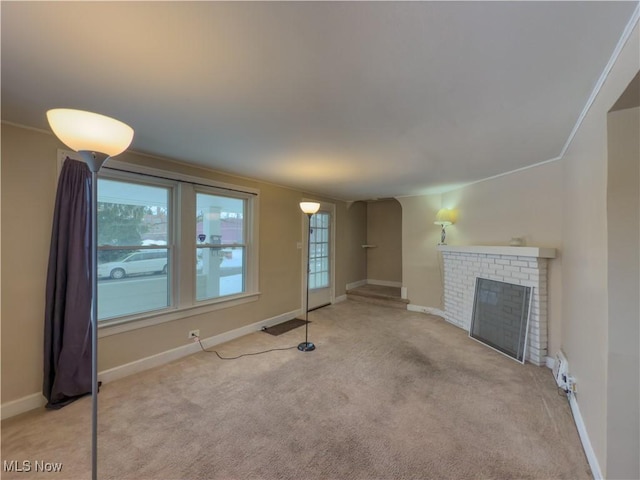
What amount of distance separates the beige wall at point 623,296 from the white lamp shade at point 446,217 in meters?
3.09

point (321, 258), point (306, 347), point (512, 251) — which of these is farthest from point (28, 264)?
point (512, 251)

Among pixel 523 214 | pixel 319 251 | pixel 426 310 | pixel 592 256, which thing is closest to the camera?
pixel 592 256

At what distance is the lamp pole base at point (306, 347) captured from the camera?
132 inches

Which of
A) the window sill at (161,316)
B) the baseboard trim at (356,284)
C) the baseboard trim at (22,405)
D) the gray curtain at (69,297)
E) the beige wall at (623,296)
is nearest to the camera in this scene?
the beige wall at (623,296)

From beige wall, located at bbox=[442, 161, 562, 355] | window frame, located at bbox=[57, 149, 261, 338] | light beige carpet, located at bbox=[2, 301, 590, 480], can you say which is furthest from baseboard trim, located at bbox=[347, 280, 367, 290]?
light beige carpet, located at bbox=[2, 301, 590, 480]

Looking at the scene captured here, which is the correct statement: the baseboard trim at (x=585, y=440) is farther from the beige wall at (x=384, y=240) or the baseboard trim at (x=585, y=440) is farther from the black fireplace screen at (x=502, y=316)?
the beige wall at (x=384, y=240)

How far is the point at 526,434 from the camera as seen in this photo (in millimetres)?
1910

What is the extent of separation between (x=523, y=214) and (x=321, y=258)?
334 centimetres

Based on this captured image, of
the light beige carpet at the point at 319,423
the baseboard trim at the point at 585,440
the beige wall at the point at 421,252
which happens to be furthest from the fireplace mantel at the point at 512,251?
the baseboard trim at the point at 585,440

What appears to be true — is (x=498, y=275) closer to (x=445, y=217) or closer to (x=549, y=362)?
(x=549, y=362)

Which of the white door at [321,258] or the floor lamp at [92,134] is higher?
the floor lamp at [92,134]

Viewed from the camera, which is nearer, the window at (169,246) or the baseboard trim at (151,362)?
the baseboard trim at (151,362)

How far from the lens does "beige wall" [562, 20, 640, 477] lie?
4.73ft

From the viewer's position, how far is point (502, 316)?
3.40 meters
